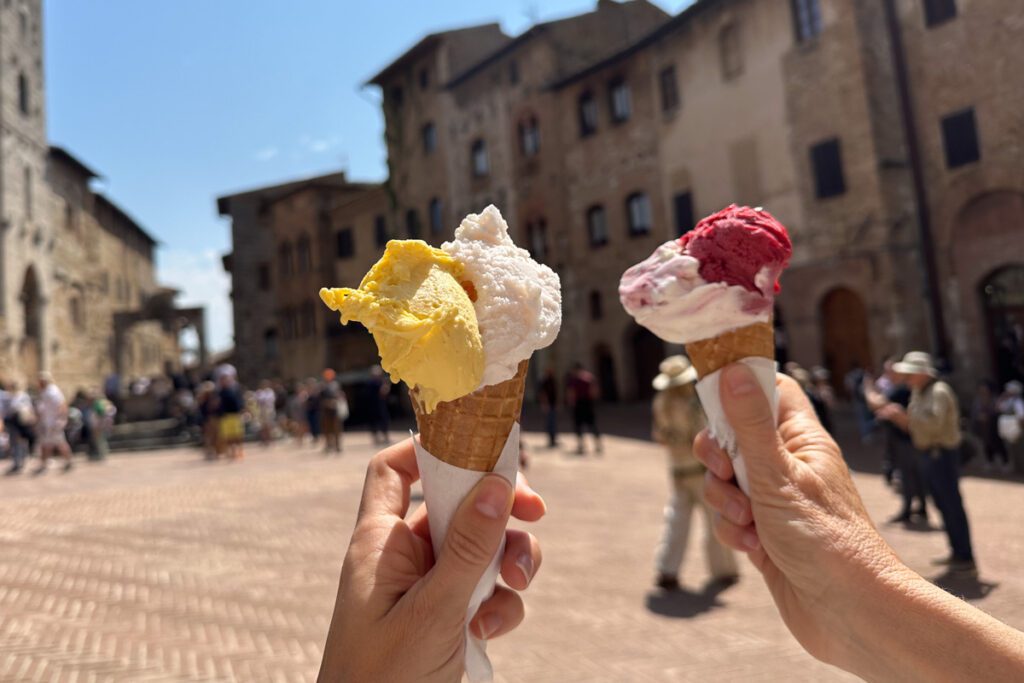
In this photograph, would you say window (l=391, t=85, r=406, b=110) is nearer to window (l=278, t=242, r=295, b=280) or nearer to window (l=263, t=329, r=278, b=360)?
window (l=278, t=242, r=295, b=280)

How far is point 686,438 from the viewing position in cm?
628

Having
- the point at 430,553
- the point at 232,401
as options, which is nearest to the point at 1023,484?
the point at 430,553

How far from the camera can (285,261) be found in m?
37.5

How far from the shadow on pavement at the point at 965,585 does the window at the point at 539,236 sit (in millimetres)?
20450

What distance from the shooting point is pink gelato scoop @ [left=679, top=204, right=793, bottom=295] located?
217cm

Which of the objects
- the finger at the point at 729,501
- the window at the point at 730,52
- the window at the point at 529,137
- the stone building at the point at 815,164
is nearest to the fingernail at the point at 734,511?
the finger at the point at 729,501

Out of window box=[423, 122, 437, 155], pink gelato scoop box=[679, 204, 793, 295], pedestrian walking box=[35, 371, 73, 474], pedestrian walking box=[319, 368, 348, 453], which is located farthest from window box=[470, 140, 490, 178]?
pink gelato scoop box=[679, 204, 793, 295]

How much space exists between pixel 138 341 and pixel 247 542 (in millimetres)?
39810


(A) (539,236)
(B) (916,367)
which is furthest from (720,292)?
(A) (539,236)

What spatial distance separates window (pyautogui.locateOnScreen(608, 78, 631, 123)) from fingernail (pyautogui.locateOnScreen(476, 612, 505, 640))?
23.3 meters

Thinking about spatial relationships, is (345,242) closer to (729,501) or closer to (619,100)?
(619,100)

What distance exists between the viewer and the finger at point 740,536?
1973 mm

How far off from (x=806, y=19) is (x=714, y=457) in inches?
785

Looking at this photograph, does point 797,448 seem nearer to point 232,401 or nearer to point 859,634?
point 859,634
